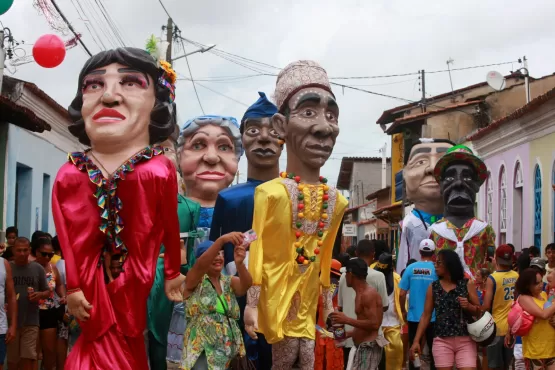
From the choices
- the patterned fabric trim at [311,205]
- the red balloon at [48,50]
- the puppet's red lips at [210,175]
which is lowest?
the patterned fabric trim at [311,205]

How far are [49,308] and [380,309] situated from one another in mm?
3900

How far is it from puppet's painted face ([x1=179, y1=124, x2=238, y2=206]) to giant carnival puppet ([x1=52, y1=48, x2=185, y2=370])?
2.68 meters

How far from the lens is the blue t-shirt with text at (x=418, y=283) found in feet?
33.2

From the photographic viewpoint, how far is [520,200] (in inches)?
909

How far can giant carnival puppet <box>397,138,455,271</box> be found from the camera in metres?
11.4

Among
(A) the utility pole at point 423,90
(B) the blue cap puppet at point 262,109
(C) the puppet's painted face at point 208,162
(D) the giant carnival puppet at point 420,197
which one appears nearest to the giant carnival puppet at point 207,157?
(C) the puppet's painted face at point 208,162

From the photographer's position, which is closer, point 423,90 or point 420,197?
point 420,197

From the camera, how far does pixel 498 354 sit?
439 inches

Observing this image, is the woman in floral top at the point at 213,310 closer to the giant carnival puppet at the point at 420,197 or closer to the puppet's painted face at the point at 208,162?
the puppet's painted face at the point at 208,162

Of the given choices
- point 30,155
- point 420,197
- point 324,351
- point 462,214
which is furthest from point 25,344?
point 30,155

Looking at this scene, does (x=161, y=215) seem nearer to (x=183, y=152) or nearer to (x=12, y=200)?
(x=183, y=152)

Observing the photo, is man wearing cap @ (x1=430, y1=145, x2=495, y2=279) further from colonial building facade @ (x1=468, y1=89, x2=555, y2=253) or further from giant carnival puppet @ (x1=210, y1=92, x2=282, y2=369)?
colonial building facade @ (x1=468, y1=89, x2=555, y2=253)

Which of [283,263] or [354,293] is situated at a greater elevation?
[283,263]

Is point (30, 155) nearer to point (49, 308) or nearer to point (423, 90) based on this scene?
point (49, 308)
